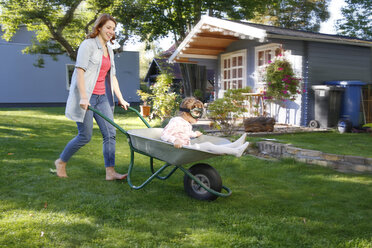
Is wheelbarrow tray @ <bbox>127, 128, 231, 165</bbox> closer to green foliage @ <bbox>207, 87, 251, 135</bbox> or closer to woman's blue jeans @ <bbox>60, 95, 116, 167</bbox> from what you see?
woman's blue jeans @ <bbox>60, 95, 116, 167</bbox>

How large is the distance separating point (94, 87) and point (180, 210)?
157cm

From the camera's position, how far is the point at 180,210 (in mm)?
2846

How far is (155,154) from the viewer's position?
10.4 ft

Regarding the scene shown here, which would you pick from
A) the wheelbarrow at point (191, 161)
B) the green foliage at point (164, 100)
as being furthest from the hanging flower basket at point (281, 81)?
the wheelbarrow at point (191, 161)

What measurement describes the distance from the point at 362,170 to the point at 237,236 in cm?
250

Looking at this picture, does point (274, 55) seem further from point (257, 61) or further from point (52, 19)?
point (52, 19)

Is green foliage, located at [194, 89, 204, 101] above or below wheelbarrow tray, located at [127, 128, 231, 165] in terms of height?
above

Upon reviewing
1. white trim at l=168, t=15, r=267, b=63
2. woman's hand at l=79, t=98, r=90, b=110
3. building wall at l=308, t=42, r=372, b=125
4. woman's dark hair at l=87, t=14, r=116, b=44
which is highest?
white trim at l=168, t=15, r=267, b=63

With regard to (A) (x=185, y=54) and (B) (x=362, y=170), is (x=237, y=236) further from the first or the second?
(A) (x=185, y=54)

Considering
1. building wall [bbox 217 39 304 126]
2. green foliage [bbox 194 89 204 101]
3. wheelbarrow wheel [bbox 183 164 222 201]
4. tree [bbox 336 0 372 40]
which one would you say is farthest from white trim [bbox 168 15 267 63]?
tree [bbox 336 0 372 40]

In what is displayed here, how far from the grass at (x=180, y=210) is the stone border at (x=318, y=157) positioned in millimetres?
176

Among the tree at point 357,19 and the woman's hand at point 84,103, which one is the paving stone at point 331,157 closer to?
the woman's hand at point 84,103

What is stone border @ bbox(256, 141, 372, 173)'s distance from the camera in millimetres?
4086

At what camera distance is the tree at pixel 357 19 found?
24.6 metres
